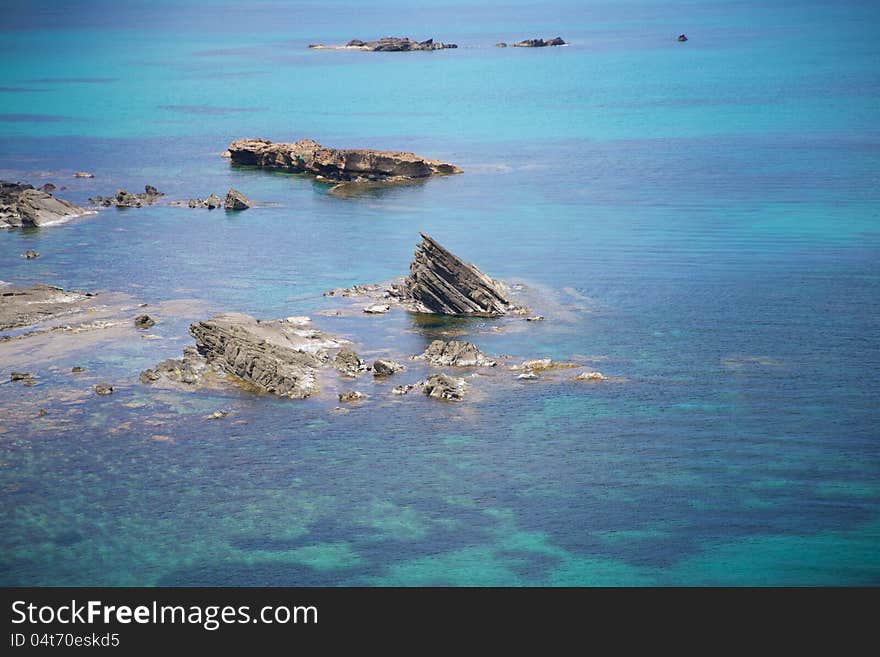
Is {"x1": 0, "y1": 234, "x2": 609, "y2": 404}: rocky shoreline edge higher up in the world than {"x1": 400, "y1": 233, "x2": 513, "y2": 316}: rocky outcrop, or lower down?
lower down

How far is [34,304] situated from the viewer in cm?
8544

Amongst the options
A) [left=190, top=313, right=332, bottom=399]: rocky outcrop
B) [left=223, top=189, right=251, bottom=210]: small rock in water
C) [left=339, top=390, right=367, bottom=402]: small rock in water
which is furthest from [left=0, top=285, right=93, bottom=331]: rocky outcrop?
[left=223, top=189, right=251, bottom=210]: small rock in water

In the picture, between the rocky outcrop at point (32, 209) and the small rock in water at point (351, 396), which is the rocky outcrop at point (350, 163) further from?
the small rock in water at point (351, 396)

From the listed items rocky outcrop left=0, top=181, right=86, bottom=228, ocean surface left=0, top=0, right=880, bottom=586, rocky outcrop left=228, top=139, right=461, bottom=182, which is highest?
rocky outcrop left=228, top=139, right=461, bottom=182

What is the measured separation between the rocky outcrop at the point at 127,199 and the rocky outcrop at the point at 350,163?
20.5 metres

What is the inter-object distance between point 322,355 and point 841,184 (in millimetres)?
72360

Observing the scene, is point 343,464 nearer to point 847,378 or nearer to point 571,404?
point 571,404

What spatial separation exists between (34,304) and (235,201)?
38.6 meters

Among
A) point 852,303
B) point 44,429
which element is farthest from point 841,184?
point 44,429

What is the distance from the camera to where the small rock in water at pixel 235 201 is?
398ft

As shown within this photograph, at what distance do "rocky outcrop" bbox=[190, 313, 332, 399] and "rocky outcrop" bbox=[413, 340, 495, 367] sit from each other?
7.39 m

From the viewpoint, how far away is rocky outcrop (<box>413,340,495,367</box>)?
73.3 meters

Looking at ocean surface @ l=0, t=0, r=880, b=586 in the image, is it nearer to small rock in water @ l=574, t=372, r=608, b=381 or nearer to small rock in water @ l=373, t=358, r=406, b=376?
small rock in water @ l=574, t=372, r=608, b=381

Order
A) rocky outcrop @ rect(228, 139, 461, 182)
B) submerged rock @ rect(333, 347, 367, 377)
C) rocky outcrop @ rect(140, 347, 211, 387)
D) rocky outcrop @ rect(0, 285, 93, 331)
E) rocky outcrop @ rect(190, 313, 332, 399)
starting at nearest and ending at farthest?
1. rocky outcrop @ rect(190, 313, 332, 399)
2. rocky outcrop @ rect(140, 347, 211, 387)
3. submerged rock @ rect(333, 347, 367, 377)
4. rocky outcrop @ rect(0, 285, 93, 331)
5. rocky outcrop @ rect(228, 139, 461, 182)
